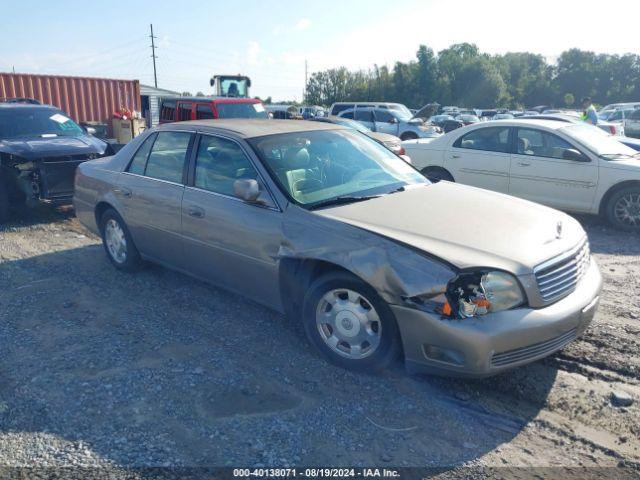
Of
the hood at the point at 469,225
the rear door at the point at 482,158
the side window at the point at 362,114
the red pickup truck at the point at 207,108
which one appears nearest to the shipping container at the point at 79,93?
the red pickup truck at the point at 207,108

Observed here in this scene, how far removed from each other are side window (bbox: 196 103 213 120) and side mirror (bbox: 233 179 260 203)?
9.39m

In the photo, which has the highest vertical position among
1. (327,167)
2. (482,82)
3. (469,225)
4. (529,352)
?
(482,82)

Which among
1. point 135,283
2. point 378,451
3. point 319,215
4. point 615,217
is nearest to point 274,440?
point 378,451

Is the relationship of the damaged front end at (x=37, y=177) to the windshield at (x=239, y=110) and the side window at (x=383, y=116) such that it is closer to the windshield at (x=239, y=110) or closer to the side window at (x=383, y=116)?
the windshield at (x=239, y=110)

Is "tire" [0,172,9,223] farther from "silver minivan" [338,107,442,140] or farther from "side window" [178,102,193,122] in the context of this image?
"silver minivan" [338,107,442,140]

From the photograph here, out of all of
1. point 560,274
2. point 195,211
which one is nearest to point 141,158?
point 195,211

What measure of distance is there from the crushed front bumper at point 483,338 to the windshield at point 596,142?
17.2 ft

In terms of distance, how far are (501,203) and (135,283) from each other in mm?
3545

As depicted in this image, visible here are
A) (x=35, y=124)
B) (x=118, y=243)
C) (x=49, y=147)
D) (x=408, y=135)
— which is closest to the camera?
(x=118, y=243)

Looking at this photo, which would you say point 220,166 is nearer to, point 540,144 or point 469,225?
point 469,225

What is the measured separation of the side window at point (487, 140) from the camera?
335 inches

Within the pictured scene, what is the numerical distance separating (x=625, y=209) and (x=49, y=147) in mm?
8255

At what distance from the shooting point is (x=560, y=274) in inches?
139

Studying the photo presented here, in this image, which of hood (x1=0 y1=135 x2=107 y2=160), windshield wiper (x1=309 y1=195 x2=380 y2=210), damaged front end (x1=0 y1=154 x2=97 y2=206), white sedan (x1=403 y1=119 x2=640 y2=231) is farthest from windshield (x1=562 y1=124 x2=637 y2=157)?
damaged front end (x1=0 y1=154 x2=97 y2=206)
